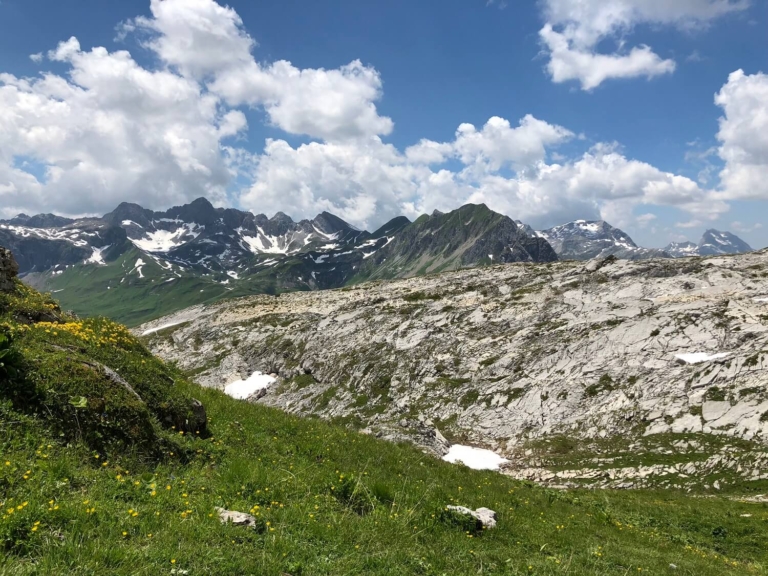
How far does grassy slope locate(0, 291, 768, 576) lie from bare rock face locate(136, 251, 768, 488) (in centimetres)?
2481

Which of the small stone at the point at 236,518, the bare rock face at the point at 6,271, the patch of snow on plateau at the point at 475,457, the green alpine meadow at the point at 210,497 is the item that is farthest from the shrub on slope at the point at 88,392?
the patch of snow on plateau at the point at 475,457

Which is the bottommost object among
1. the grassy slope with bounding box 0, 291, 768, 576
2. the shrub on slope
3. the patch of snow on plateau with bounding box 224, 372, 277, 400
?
the patch of snow on plateau with bounding box 224, 372, 277, 400

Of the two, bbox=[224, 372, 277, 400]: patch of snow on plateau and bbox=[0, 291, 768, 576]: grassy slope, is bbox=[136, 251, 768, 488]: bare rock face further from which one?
bbox=[0, 291, 768, 576]: grassy slope

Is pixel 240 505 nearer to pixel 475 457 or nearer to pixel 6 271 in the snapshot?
pixel 6 271

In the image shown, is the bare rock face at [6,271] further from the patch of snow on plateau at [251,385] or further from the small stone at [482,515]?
the patch of snow on plateau at [251,385]

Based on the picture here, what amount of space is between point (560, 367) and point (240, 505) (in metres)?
58.3

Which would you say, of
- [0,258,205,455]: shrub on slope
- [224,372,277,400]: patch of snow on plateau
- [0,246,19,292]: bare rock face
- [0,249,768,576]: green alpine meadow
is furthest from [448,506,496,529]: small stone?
[224,372,277,400]: patch of snow on plateau

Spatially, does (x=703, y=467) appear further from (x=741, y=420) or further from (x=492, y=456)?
(x=492, y=456)

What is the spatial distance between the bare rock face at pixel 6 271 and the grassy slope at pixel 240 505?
2.21 m

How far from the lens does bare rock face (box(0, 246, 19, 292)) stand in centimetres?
1892

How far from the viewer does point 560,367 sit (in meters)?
59.4

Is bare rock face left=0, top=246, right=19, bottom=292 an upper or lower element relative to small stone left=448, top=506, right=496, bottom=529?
upper

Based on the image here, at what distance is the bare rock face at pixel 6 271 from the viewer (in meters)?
18.9

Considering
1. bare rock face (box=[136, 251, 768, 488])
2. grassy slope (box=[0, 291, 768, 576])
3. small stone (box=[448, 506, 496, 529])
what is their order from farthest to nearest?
1. bare rock face (box=[136, 251, 768, 488])
2. small stone (box=[448, 506, 496, 529])
3. grassy slope (box=[0, 291, 768, 576])
